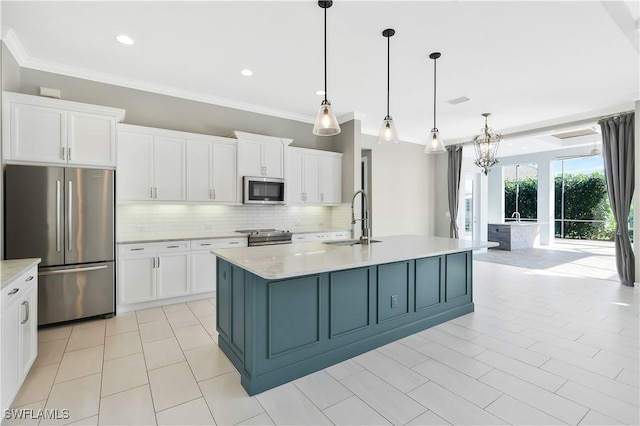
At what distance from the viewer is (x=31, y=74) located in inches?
145

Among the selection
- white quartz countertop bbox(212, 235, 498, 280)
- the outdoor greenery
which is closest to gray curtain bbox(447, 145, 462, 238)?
white quartz countertop bbox(212, 235, 498, 280)

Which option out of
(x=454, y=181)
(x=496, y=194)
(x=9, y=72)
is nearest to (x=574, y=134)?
(x=496, y=194)

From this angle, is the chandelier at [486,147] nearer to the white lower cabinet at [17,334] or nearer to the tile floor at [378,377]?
the tile floor at [378,377]

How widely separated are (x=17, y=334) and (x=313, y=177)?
14.1ft

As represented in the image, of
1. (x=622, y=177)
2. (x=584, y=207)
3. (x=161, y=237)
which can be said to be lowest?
(x=161, y=237)

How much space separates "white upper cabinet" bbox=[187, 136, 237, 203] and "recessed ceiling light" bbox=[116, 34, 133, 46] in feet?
4.60

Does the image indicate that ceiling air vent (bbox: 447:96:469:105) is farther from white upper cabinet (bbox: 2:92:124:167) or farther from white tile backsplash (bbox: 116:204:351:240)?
white upper cabinet (bbox: 2:92:124:167)

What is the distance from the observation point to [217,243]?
439 cm

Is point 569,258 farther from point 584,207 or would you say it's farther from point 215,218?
point 215,218

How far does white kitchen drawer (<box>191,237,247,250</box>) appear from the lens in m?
4.25

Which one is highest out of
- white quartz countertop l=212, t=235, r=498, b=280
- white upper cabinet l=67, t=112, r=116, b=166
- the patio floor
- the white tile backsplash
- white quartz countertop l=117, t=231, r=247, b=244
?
white upper cabinet l=67, t=112, r=116, b=166

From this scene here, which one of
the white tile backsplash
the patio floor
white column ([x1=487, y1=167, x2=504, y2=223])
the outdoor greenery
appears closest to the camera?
the white tile backsplash

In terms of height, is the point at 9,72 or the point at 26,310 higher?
the point at 9,72

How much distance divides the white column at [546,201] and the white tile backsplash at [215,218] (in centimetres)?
836
